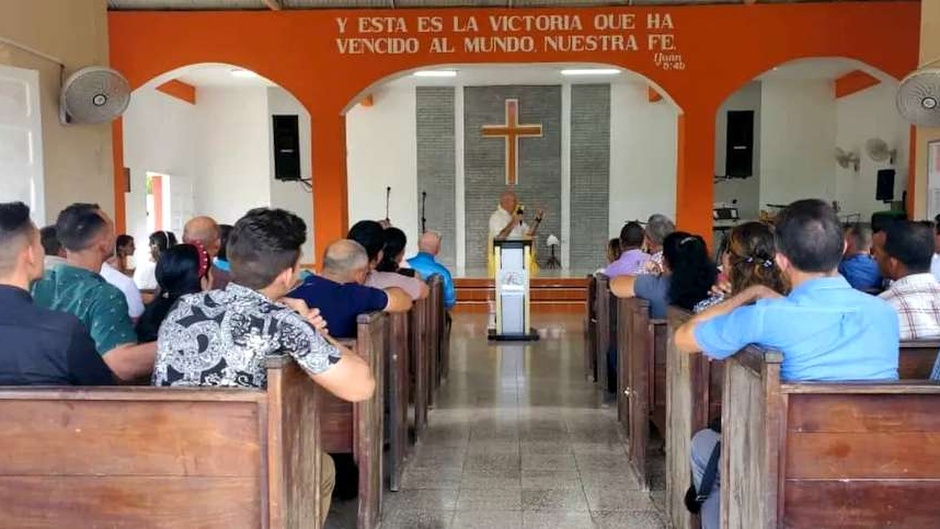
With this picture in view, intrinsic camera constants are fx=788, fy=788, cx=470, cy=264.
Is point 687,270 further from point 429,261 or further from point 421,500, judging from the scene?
point 429,261

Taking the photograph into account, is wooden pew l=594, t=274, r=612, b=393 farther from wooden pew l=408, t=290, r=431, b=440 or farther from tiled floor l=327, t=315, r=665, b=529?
wooden pew l=408, t=290, r=431, b=440

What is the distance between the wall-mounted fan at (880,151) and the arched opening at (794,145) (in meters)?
0.35

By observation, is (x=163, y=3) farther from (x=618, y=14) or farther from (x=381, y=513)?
(x=381, y=513)

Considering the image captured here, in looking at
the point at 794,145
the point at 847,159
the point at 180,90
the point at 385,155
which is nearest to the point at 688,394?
the point at 385,155

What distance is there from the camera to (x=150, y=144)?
10.8m

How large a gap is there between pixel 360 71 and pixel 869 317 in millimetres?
5981

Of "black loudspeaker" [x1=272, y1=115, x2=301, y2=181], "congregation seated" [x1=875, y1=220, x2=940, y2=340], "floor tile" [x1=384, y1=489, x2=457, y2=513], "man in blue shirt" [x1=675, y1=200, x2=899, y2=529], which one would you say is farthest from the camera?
"black loudspeaker" [x1=272, y1=115, x2=301, y2=181]

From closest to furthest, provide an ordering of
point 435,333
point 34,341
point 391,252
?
point 34,341, point 391,252, point 435,333

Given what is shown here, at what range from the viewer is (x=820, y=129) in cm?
1209

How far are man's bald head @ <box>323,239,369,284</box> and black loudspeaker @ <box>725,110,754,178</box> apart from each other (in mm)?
9328

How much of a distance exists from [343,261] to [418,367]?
1062 mm

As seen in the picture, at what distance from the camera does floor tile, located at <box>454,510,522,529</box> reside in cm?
305

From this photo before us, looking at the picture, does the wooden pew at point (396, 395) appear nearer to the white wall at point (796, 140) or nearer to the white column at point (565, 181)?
→ the white column at point (565, 181)

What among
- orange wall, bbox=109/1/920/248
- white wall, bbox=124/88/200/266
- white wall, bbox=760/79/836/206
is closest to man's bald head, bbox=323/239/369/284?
orange wall, bbox=109/1/920/248
